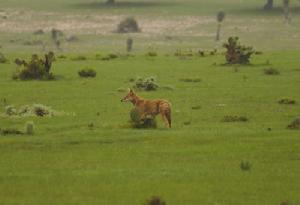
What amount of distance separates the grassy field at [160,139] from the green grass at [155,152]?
0.08 ft

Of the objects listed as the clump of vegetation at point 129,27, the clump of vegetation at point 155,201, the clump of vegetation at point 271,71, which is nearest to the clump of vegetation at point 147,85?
the clump of vegetation at point 271,71

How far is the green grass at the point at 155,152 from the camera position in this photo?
17.8 meters

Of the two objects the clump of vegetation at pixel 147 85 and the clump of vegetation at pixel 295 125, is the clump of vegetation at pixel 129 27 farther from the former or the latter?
the clump of vegetation at pixel 295 125

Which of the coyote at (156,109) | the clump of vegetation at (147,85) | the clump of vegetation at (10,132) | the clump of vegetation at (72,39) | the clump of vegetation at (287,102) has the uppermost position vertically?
the coyote at (156,109)

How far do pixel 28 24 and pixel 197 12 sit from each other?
59.8ft

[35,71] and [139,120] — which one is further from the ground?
[139,120]

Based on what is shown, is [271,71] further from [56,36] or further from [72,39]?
[72,39]

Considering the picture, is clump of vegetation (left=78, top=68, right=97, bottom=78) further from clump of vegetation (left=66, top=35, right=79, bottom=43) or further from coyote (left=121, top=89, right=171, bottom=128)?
clump of vegetation (left=66, top=35, right=79, bottom=43)

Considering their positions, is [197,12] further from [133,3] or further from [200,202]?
[200,202]

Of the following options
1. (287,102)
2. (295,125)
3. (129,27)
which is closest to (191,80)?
(287,102)

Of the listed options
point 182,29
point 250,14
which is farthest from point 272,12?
point 182,29

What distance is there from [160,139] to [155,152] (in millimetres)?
1650

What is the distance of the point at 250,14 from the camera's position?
95438 mm

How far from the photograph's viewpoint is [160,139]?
932 inches
